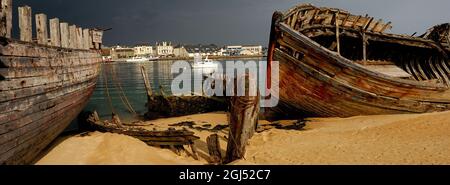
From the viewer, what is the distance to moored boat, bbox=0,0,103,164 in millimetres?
5875

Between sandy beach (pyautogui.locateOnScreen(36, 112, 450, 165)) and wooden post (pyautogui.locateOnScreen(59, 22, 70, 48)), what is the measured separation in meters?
2.96

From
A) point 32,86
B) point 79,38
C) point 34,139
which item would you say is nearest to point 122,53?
point 79,38

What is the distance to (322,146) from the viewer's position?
341 inches

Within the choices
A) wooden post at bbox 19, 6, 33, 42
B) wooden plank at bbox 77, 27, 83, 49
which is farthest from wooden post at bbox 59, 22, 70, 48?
wooden post at bbox 19, 6, 33, 42

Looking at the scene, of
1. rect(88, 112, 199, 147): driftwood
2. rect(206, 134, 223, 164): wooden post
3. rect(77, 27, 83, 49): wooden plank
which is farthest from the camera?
rect(77, 27, 83, 49): wooden plank

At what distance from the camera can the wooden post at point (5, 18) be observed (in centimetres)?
602

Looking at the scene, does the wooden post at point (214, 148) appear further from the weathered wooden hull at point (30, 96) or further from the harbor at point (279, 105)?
the weathered wooden hull at point (30, 96)

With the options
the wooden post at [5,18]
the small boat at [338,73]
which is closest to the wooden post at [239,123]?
the small boat at [338,73]

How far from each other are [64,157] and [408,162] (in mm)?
8276

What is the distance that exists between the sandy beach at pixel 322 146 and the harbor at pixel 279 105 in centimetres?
3

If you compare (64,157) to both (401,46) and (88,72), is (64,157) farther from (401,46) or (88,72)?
(401,46)

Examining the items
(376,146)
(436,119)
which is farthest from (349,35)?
(376,146)

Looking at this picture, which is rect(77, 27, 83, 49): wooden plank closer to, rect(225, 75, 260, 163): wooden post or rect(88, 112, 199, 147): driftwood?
rect(88, 112, 199, 147): driftwood

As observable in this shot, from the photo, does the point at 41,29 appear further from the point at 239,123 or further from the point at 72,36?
the point at 239,123
